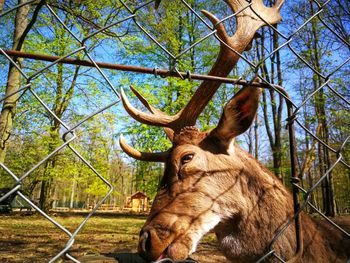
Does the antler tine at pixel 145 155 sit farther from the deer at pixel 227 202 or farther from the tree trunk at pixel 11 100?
the tree trunk at pixel 11 100

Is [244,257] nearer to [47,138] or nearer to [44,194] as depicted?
[47,138]

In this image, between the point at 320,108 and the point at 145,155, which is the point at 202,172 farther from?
the point at 320,108

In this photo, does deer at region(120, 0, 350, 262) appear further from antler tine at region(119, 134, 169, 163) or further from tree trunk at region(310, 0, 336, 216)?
tree trunk at region(310, 0, 336, 216)

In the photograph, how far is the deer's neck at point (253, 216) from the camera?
2.50 m

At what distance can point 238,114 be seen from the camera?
2.32 meters

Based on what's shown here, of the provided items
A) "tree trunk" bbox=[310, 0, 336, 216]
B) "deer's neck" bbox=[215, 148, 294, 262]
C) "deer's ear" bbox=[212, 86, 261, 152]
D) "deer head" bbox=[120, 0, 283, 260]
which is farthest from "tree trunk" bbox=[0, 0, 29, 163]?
"tree trunk" bbox=[310, 0, 336, 216]

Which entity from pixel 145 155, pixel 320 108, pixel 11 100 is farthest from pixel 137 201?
pixel 145 155

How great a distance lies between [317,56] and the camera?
52.6 feet

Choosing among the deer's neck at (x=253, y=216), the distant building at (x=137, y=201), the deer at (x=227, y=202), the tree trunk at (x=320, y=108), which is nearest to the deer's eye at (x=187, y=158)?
the deer at (x=227, y=202)

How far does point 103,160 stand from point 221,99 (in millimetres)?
8421

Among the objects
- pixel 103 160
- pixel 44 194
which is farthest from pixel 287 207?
pixel 44 194

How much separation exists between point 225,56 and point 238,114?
0.74 meters

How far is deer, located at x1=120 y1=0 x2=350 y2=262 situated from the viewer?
2367 millimetres

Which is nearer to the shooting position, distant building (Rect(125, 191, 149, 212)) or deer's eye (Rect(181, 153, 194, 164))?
deer's eye (Rect(181, 153, 194, 164))
